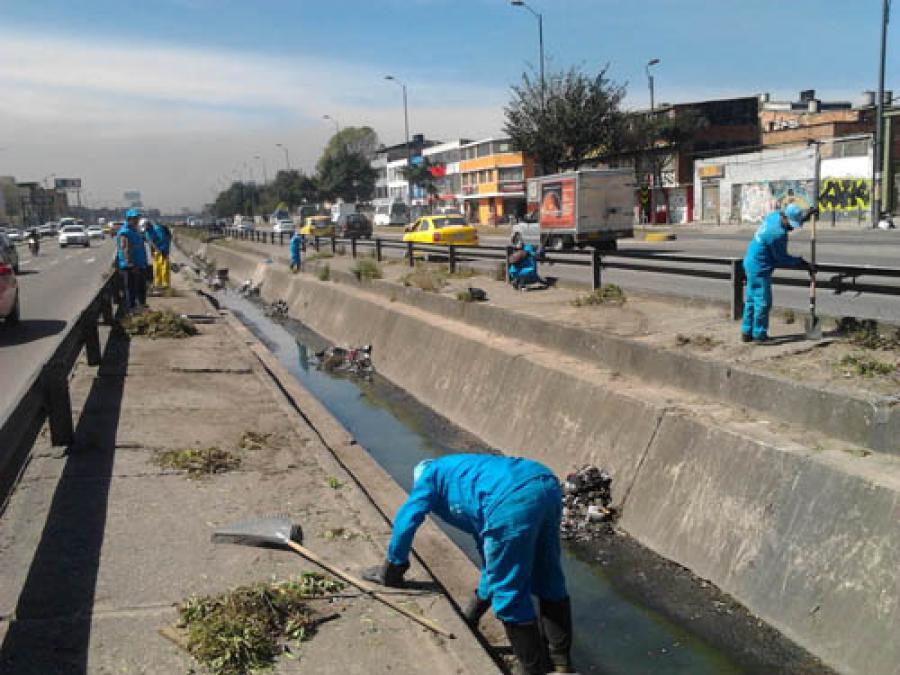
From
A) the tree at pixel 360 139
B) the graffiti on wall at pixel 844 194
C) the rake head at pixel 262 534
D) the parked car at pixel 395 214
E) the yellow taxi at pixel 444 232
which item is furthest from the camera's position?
the tree at pixel 360 139

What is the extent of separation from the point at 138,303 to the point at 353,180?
3521 inches

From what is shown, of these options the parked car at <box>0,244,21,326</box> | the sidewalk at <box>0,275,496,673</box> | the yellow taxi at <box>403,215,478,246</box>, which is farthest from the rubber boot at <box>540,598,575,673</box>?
the yellow taxi at <box>403,215,478,246</box>

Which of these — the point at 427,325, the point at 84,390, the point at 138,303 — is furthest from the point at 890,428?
the point at 138,303

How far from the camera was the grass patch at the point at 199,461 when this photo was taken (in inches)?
267

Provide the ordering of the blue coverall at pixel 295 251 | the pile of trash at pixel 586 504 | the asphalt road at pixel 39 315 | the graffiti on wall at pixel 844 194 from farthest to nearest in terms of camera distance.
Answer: the graffiti on wall at pixel 844 194 → the blue coverall at pixel 295 251 → the asphalt road at pixel 39 315 → the pile of trash at pixel 586 504

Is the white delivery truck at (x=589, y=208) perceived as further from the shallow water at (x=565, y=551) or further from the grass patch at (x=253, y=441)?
the grass patch at (x=253, y=441)

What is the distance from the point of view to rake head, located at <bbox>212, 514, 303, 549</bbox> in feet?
16.9

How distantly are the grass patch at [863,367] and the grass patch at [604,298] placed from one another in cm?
517

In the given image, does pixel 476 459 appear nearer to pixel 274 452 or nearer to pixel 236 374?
A: pixel 274 452

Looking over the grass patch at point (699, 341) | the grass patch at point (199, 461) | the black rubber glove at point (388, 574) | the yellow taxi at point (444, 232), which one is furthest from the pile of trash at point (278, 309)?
the black rubber glove at point (388, 574)

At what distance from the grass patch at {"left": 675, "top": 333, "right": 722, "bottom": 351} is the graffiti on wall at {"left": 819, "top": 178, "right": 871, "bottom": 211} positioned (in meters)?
32.4

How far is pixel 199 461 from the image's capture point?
6.91m

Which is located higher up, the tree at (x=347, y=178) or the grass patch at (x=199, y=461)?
the tree at (x=347, y=178)

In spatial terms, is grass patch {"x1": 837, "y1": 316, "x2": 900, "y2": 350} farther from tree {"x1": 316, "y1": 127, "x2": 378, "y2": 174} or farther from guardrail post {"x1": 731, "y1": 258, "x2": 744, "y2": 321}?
tree {"x1": 316, "y1": 127, "x2": 378, "y2": 174}
